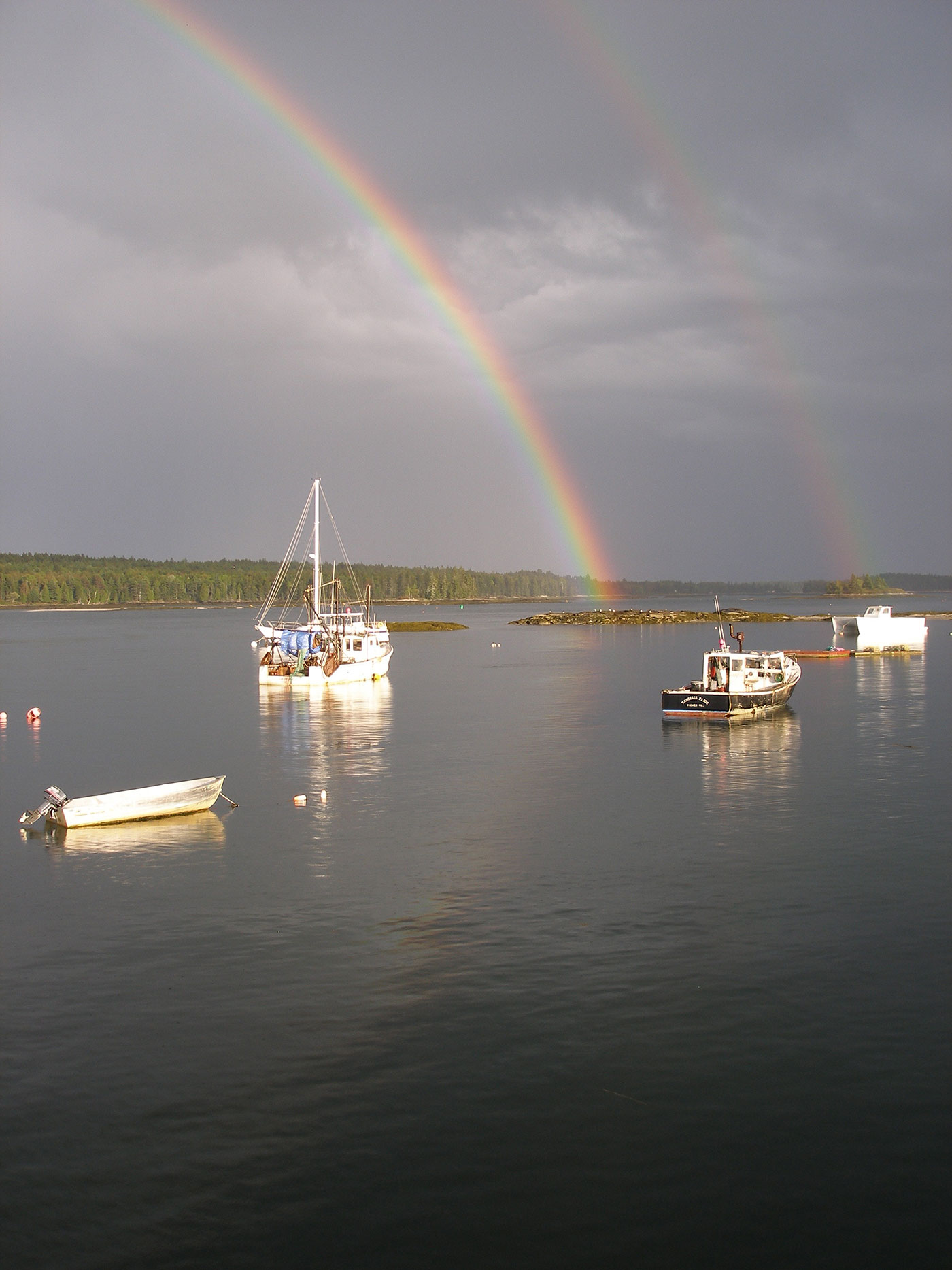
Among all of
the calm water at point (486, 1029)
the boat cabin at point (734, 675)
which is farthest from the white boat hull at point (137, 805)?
the boat cabin at point (734, 675)

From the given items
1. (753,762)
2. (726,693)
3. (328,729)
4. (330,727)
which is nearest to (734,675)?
(726,693)

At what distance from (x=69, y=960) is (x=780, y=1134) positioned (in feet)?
57.6

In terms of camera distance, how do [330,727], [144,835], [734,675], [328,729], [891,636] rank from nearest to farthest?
[144,835] < [328,729] < [330,727] < [734,675] < [891,636]

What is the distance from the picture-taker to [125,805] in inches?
1715

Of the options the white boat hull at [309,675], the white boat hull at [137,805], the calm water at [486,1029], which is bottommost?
the calm water at [486,1029]

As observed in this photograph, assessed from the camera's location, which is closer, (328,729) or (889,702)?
(328,729)

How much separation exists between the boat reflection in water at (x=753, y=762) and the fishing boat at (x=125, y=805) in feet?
73.8

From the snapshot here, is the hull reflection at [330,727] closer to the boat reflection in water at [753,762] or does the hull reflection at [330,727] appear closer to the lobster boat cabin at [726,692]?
the boat reflection in water at [753,762]

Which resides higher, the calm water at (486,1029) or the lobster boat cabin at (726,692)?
the lobster boat cabin at (726,692)

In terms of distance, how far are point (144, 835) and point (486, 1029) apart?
23539 millimetres

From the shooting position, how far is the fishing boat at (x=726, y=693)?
256ft

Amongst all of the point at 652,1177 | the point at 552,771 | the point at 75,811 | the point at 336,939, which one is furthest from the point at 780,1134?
the point at 552,771

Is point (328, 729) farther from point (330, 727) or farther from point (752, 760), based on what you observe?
point (752, 760)

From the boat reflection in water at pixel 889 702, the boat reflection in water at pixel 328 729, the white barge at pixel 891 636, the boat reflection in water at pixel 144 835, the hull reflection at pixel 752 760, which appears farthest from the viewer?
the white barge at pixel 891 636
